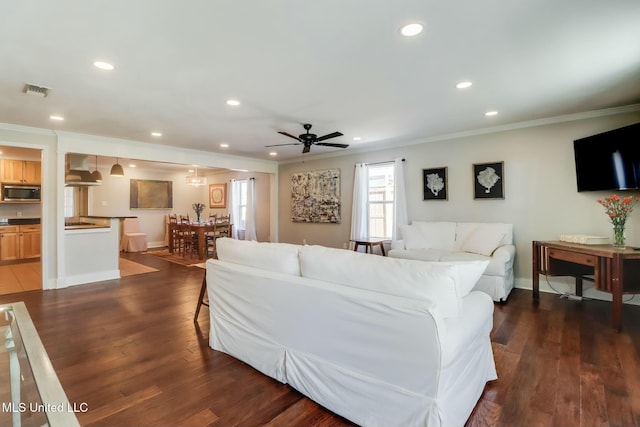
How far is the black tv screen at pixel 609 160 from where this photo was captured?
330 cm

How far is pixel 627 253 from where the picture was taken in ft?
9.46

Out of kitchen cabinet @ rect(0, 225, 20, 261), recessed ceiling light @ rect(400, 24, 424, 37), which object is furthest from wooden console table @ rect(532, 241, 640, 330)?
kitchen cabinet @ rect(0, 225, 20, 261)

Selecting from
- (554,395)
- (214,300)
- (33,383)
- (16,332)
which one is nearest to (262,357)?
(214,300)

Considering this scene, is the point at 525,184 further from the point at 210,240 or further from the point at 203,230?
the point at 210,240

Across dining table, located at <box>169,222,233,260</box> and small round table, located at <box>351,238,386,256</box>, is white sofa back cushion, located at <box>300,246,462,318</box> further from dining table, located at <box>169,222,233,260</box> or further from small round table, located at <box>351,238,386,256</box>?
dining table, located at <box>169,222,233,260</box>

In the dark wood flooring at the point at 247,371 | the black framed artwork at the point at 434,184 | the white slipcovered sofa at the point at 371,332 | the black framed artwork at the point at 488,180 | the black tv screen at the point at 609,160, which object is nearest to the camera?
the white slipcovered sofa at the point at 371,332

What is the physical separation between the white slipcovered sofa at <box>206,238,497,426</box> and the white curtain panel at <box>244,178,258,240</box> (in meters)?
6.09

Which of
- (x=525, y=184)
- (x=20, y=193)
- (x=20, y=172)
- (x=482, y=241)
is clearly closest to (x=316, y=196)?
(x=482, y=241)

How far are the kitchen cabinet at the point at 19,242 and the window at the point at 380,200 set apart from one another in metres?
7.74

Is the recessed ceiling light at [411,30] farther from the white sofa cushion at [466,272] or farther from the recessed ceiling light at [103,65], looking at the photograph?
the recessed ceiling light at [103,65]

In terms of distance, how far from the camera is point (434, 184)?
17.0 ft

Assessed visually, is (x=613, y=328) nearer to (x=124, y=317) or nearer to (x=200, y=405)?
(x=200, y=405)

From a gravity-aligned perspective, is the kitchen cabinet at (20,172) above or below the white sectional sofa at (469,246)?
above

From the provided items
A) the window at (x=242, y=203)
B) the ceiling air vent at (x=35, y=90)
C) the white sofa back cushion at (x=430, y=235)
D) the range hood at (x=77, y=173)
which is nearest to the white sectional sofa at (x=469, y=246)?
the white sofa back cushion at (x=430, y=235)
